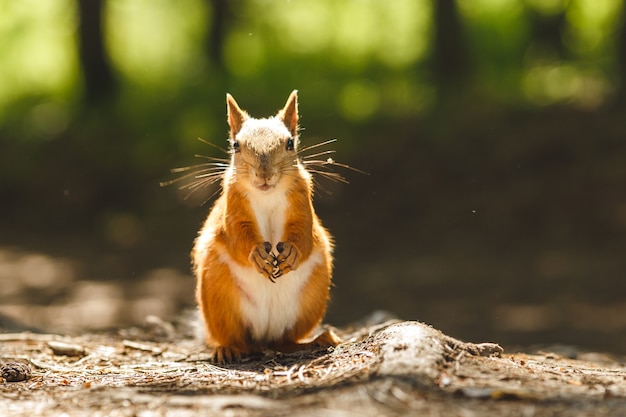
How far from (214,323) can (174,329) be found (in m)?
1.97

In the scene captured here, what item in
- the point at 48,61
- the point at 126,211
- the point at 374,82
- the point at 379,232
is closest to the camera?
the point at 379,232

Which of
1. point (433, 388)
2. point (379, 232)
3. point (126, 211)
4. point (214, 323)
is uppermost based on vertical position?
point (126, 211)

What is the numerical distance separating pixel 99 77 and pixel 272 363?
13.3 metres

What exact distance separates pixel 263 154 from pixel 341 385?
49.1 inches

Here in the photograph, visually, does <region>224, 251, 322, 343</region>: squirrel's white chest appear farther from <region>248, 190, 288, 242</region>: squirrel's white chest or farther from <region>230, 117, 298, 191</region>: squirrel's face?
<region>230, 117, 298, 191</region>: squirrel's face

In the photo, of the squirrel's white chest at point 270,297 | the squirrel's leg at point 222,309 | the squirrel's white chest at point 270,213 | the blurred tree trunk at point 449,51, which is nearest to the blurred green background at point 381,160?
the blurred tree trunk at point 449,51

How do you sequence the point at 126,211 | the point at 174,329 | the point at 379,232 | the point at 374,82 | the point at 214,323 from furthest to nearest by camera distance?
1. the point at 374,82
2. the point at 126,211
3. the point at 379,232
4. the point at 174,329
5. the point at 214,323

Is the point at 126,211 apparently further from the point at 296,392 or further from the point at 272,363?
the point at 296,392

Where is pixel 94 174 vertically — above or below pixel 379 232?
above

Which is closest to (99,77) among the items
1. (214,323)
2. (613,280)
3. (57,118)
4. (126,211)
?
(57,118)

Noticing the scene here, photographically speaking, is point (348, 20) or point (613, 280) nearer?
point (613, 280)

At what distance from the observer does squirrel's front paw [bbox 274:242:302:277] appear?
163 inches

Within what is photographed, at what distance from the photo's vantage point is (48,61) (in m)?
20.6

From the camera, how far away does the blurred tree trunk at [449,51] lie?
1405 centimetres
